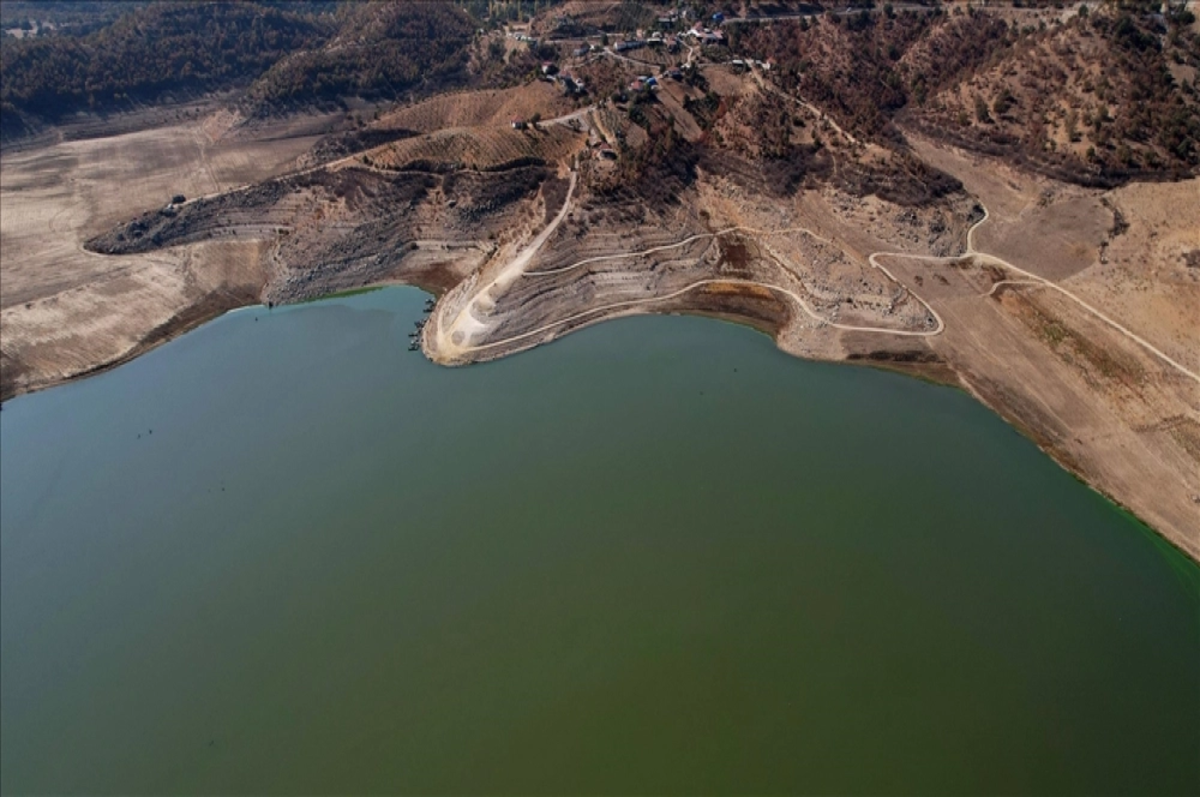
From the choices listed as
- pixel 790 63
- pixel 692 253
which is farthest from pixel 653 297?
pixel 790 63

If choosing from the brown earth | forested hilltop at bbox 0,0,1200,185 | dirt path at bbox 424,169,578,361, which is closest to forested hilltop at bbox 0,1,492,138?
forested hilltop at bbox 0,0,1200,185

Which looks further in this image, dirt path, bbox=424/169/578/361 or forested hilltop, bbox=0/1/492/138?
forested hilltop, bbox=0/1/492/138

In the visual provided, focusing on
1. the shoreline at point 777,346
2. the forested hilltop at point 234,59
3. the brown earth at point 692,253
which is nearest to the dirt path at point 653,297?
the brown earth at point 692,253

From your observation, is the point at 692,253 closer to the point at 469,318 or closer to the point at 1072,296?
the point at 469,318

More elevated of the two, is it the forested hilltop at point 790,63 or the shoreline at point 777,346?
the forested hilltop at point 790,63

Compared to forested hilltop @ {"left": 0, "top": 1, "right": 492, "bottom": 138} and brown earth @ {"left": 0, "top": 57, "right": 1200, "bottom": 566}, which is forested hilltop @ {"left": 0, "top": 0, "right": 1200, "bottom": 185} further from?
brown earth @ {"left": 0, "top": 57, "right": 1200, "bottom": 566}

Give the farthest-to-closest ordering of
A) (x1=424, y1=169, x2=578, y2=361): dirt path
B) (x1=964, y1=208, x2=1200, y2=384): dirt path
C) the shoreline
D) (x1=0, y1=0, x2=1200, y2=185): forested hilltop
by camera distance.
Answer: (x1=0, y1=0, x2=1200, y2=185): forested hilltop
(x1=424, y1=169, x2=578, y2=361): dirt path
(x1=964, y1=208, x2=1200, y2=384): dirt path
the shoreline

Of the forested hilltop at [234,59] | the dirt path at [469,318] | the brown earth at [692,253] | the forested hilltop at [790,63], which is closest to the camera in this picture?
the brown earth at [692,253]

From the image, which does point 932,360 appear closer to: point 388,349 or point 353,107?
point 388,349

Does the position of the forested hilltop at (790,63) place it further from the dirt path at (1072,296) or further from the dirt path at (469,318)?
the dirt path at (469,318)

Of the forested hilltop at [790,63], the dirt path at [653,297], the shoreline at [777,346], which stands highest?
the forested hilltop at [790,63]

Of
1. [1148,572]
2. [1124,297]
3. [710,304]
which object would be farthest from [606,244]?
[1148,572]
